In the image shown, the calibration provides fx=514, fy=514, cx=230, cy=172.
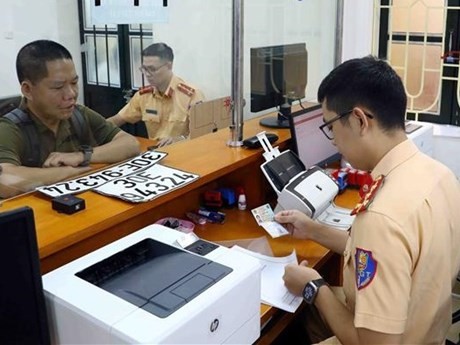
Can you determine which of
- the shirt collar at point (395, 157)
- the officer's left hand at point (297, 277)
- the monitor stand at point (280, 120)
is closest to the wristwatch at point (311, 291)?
the officer's left hand at point (297, 277)

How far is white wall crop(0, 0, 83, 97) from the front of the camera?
2.37m

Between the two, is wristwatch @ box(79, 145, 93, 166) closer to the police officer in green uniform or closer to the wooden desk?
the wooden desk

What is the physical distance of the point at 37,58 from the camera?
6.81ft

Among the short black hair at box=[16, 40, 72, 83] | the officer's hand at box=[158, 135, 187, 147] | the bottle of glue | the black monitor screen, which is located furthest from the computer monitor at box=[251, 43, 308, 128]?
the short black hair at box=[16, 40, 72, 83]

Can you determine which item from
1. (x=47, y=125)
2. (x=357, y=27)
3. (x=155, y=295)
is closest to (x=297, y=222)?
(x=155, y=295)

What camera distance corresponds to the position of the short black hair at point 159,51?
300 cm

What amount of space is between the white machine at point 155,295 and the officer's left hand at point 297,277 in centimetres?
28

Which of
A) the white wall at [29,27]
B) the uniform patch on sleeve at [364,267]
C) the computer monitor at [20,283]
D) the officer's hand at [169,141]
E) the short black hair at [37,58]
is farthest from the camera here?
the officer's hand at [169,141]

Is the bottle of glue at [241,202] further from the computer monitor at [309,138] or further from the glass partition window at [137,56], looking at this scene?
the glass partition window at [137,56]

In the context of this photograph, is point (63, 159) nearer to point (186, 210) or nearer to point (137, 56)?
point (186, 210)

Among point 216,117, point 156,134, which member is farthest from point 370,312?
point 156,134

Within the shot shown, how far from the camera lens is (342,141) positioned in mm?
1411

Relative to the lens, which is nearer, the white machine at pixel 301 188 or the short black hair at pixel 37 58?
the white machine at pixel 301 188

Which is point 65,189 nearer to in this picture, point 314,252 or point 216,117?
point 314,252
